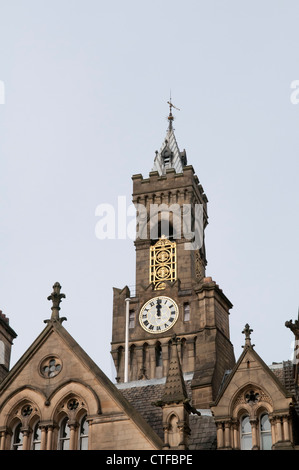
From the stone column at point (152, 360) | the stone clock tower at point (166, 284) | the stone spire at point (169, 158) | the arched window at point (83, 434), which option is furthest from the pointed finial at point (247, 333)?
the stone spire at point (169, 158)

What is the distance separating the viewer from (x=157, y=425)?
4044 cm

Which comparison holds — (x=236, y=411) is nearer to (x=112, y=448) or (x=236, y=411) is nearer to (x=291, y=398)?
(x=291, y=398)

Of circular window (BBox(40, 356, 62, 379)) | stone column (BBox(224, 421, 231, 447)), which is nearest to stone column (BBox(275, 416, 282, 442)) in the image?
stone column (BBox(224, 421, 231, 447))

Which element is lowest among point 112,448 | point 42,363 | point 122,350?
point 112,448

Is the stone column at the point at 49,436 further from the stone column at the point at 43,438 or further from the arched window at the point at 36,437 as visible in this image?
the arched window at the point at 36,437

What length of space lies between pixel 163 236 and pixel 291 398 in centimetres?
6536

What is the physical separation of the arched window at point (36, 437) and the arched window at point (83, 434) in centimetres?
169

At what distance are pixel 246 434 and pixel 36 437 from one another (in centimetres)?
820

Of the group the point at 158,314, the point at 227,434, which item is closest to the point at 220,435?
the point at 227,434

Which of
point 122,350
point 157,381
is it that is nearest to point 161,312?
point 122,350

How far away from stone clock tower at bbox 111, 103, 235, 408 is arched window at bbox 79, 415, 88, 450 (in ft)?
129

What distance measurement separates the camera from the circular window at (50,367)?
127 ft

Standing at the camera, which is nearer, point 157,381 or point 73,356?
point 73,356

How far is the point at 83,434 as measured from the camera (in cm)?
3703
